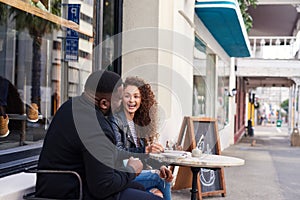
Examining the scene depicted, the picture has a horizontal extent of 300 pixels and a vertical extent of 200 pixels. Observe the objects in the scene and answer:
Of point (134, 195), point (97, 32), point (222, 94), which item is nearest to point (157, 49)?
point (97, 32)

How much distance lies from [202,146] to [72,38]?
2.25m

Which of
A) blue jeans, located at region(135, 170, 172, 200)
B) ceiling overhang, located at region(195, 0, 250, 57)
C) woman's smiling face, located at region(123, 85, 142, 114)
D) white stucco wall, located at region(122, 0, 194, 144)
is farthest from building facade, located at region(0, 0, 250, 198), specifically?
blue jeans, located at region(135, 170, 172, 200)

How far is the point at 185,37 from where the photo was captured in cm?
687

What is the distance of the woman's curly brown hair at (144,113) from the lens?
4441mm

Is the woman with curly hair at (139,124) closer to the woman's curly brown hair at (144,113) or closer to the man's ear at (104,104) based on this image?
A: the woman's curly brown hair at (144,113)

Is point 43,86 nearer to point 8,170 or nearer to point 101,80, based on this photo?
point 8,170

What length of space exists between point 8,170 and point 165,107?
8.69ft

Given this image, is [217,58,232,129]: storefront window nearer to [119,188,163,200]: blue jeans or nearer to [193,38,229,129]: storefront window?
[193,38,229,129]: storefront window

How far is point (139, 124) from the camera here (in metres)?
4.46

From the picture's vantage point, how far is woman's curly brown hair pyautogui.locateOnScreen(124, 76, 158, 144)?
4441 millimetres

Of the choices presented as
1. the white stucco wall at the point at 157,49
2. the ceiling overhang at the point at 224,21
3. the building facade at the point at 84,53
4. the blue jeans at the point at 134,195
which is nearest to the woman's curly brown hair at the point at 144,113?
the building facade at the point at 84,53

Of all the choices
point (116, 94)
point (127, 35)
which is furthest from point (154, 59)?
point (116, 94)

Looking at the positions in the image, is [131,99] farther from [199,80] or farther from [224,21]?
[199,80]

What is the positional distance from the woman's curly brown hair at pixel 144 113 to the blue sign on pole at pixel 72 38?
1044 millimetres
